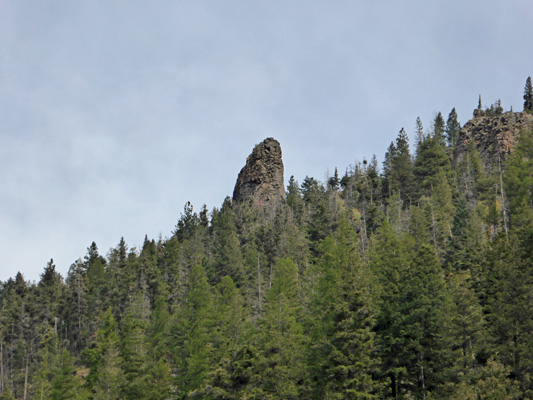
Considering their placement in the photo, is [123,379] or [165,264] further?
[165,264]

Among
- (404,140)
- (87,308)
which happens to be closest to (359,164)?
(404,140)

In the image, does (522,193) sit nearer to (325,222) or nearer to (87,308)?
(325,222)

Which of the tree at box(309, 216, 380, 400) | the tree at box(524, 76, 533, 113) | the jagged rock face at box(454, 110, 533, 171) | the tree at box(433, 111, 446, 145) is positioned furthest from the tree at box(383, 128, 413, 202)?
the tree at box(309, 216, 380, 400)

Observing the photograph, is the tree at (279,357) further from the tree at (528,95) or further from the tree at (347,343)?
the tree at (528,95)

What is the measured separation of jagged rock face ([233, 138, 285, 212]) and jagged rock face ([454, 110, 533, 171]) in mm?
45087

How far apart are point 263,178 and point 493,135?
58281mm

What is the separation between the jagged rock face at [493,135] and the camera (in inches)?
4333

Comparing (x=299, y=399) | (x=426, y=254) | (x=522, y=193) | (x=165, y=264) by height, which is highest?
(x=522, y=193)

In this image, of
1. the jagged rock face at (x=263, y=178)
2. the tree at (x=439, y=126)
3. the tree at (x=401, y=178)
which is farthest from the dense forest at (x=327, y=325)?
the tree at (x=439, y=126)

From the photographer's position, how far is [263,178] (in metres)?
120

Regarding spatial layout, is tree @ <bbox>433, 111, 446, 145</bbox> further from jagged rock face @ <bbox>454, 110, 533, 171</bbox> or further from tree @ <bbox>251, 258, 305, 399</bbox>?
tree @ <bbox>251, 258, 305, 399</bbox>

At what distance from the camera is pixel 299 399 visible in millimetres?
34656

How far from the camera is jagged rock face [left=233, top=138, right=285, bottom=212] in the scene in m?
118

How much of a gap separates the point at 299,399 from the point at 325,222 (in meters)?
51.7
